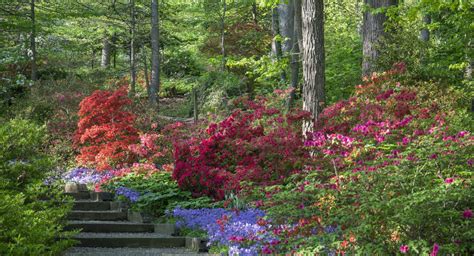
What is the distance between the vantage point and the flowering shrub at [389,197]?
416cm

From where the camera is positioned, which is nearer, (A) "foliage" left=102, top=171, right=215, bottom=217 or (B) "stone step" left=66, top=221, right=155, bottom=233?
(B) "stone step" left=66, top=221, right=155, bottom=233

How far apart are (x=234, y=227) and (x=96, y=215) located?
2.64 m

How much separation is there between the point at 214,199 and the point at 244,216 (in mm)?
1207

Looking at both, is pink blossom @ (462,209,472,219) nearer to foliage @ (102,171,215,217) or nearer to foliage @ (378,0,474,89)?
foliage @ (102,171,215,217)

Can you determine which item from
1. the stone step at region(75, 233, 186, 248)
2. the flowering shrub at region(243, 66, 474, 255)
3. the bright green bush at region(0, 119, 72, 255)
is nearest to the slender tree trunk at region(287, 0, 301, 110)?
the flowering shrub at region(243, 66, 474, 255)

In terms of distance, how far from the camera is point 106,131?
11078mm

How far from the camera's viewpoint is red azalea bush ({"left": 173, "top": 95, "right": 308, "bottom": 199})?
7891 millimetres

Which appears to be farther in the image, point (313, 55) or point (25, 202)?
point (313, 55)

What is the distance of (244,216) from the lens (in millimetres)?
6879

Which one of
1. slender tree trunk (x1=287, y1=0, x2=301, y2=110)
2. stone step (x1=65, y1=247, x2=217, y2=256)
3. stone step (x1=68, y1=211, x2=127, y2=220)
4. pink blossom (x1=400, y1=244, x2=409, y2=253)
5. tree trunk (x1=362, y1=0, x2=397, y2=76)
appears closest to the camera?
pink blossom (x1=400, y1=244, x2=409, y2=253)

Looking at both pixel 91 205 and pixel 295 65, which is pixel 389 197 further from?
pixel 295 65

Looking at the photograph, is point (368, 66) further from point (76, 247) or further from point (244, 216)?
point (76, 247)

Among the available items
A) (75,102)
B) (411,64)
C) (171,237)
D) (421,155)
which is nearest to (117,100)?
(75,102)

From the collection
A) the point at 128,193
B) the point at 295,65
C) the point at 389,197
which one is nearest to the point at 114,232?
the point at 128,193
